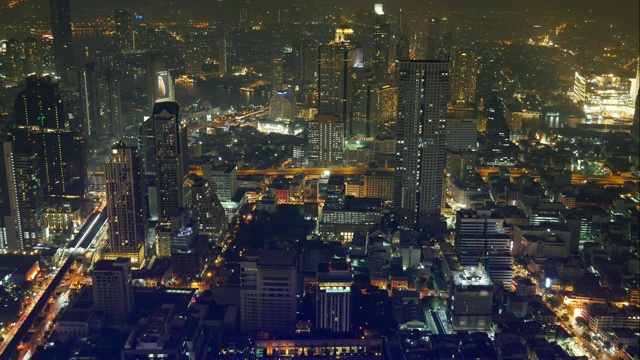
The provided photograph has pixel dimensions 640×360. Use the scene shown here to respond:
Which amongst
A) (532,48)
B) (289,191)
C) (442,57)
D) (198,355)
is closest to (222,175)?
(289,191)

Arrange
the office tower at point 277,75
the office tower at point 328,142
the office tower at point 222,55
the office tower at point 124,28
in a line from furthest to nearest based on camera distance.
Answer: the office tower at point 277,75 → the office tower at point 222,55 → the office tower at point 328,142 → the office tower at point 124,28

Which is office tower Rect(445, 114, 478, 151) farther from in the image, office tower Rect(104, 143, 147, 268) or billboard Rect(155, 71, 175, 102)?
office tower Rect(104, 143, 147, 268)

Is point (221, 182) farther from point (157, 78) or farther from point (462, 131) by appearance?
point (462, 131)

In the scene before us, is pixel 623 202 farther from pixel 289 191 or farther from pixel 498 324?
pixel 289 191

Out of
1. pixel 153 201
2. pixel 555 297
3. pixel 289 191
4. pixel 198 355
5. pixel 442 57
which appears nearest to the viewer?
pixel 198 355

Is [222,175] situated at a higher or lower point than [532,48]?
lower

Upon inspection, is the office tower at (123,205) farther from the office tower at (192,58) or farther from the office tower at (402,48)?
the office tower at (402,48)

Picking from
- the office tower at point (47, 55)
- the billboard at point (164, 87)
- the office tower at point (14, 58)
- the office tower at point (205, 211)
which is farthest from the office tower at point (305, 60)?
the office tower at point (14, 58)
